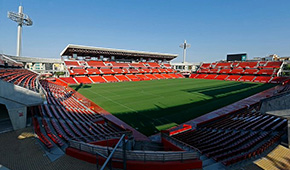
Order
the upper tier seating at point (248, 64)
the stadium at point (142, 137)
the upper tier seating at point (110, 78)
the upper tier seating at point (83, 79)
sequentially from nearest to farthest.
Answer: the stadium at point (142, 137)
the upper tier seating at point (83, 79)
the upper tier seating at point (110, 78)
the upper tier seating at point (248, 64)

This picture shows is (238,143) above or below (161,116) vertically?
above

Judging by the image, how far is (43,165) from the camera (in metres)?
5.54

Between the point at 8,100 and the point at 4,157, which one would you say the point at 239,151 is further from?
the point at 8,100

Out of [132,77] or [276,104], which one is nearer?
[276,104]

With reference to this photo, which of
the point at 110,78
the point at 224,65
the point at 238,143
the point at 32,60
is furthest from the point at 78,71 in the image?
the point at 224,65

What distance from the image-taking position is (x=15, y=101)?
874 cm

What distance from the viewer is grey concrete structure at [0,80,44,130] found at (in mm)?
8306

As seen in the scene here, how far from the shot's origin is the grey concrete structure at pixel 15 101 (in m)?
8.31

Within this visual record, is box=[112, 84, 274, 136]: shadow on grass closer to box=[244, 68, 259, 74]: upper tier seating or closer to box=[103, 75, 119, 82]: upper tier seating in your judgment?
box=[103, 75, 119, 82]: upper tier seating

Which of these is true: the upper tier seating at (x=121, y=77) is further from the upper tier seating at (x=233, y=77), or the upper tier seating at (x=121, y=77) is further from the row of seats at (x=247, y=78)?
the upper tier seating at (x=233, y=77)

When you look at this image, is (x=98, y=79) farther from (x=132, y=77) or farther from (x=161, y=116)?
(x=161, y=116)

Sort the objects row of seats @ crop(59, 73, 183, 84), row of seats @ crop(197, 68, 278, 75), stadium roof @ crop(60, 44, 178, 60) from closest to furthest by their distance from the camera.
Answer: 1. row of seats @ crop(59, 73, 183, 84)
2. stadium roof @ crop(60, 44, 178, 60)
3. row of seats @ crop(197, 68, 278, 75)

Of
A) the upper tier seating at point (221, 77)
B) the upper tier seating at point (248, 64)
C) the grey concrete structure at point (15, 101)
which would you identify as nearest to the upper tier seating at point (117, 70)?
the upper tier seating at point (221, 77)

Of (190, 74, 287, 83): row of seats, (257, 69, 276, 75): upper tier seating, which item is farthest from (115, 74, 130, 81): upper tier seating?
(257, 69, 276, 75): upper tier seating
